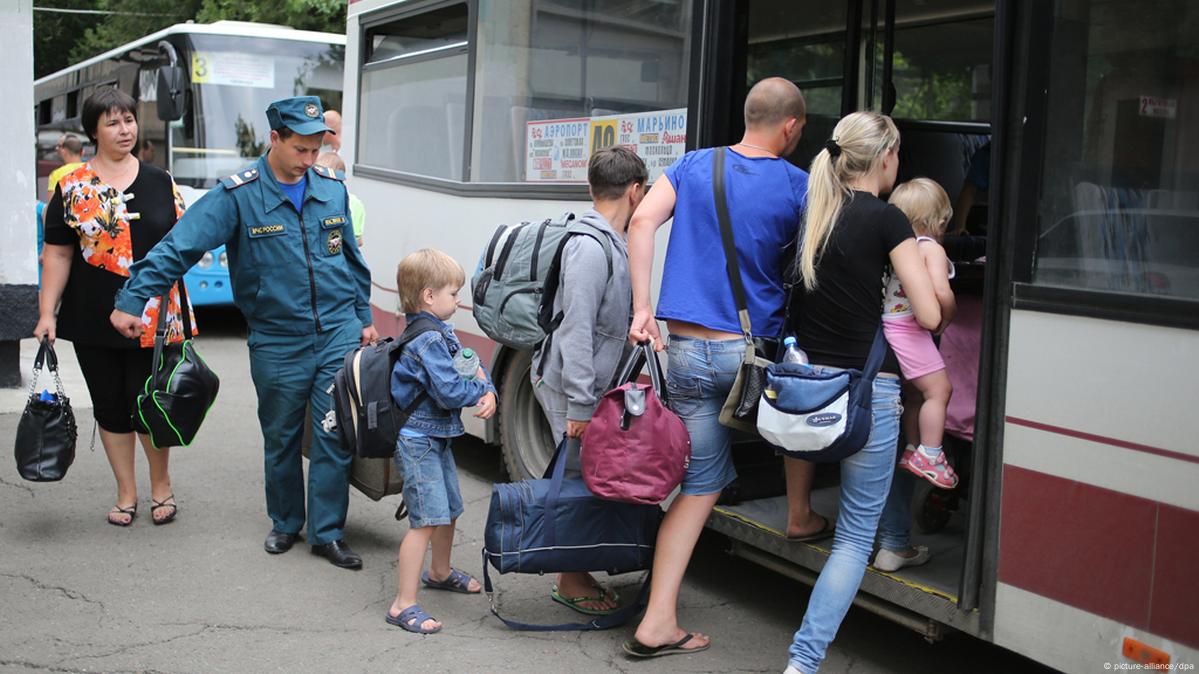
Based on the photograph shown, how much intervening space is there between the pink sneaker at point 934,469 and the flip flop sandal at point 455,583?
1862 millimetres

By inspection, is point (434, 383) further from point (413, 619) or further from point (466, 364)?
point (413, 619)

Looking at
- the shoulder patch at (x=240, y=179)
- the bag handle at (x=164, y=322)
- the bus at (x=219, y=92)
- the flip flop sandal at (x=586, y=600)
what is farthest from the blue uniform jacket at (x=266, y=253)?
the bus at (x=219, y=92)

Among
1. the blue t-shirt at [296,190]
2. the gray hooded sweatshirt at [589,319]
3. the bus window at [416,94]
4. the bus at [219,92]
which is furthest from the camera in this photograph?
the bus at [219,92]

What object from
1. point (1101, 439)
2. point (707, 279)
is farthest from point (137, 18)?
point (1101, 439)

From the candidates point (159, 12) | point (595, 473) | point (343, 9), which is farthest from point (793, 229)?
point (159, 12)

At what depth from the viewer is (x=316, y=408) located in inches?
203

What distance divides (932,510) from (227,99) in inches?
367

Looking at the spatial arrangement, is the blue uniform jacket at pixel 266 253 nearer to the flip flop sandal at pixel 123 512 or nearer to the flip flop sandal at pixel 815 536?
the flip flop sandal at pixel 123 512

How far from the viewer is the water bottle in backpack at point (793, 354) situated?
385 cm

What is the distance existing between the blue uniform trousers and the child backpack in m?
0.50

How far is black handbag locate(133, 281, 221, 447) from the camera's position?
5.18m

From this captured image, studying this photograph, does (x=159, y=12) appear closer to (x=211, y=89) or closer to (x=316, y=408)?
(x=211, y=89)

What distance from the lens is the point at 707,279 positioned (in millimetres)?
4047

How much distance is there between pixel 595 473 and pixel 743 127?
5.74ft
